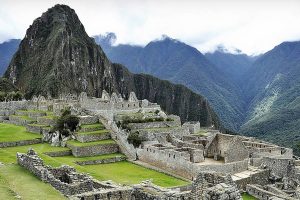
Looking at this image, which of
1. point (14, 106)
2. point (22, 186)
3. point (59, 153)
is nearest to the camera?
point (22, 186)

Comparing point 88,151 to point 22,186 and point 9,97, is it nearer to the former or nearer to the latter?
point 22,186

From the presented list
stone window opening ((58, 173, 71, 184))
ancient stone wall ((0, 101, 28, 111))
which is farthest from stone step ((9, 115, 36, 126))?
stone window opening ((58, 173, 71, 184))

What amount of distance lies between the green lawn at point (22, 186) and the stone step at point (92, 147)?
2694 centimetres

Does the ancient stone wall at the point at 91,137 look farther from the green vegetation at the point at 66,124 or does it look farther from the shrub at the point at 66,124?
the shrub at the point at 66,124

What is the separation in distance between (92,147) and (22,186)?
2998cm

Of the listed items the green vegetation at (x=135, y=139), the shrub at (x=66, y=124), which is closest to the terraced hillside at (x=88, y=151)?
the shrub at (x=66, y=124)

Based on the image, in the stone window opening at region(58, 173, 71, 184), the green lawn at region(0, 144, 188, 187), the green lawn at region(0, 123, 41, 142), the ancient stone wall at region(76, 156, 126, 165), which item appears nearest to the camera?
the stone window opening at region(58, 173, 71, 184)

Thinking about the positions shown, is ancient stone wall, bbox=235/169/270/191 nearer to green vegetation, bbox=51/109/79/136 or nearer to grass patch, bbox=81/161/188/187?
grass patch, bbox=81/161/188/187

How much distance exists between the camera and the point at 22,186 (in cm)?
1442

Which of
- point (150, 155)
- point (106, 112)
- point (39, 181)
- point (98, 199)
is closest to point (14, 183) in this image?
point (39, 181)

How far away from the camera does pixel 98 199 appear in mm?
13625

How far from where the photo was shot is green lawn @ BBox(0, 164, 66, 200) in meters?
13.3

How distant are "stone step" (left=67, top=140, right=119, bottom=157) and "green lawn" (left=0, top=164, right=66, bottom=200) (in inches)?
1061

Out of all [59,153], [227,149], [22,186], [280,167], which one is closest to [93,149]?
[59,153]
